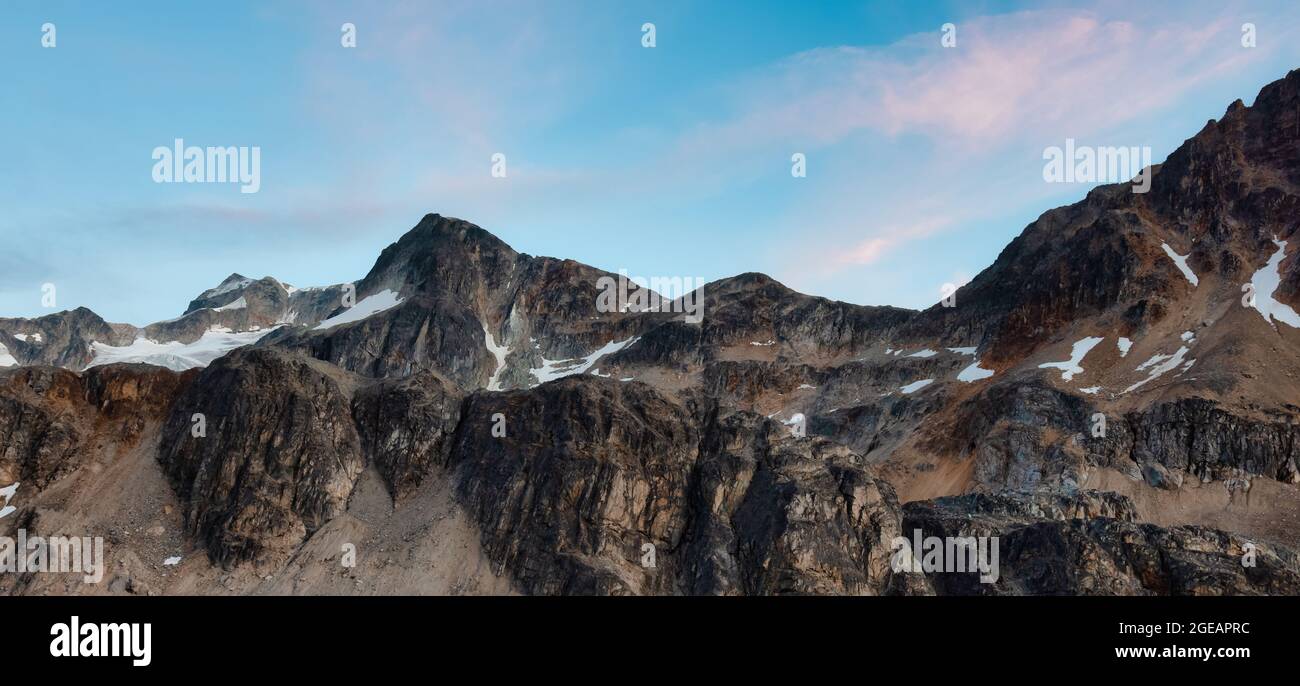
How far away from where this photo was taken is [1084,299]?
5576 inches

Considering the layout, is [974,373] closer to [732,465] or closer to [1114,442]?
[1114,442]

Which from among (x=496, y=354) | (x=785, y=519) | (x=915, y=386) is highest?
(x=496, y=354)

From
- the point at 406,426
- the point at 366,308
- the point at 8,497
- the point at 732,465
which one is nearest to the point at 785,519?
the point at 732,465

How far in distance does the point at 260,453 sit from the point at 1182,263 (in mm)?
131173

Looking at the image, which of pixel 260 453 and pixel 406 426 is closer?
pixel 260 453

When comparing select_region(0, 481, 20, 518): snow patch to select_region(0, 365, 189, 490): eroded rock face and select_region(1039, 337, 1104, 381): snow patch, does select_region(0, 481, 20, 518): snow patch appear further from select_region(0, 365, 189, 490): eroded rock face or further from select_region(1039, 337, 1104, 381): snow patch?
select_region(1039, 337, 1104, 381): snow patch

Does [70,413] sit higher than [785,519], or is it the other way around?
[70,413]

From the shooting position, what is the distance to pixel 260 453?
3521 inches

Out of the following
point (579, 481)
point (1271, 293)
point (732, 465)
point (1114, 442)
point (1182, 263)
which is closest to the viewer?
point (579, 481)
